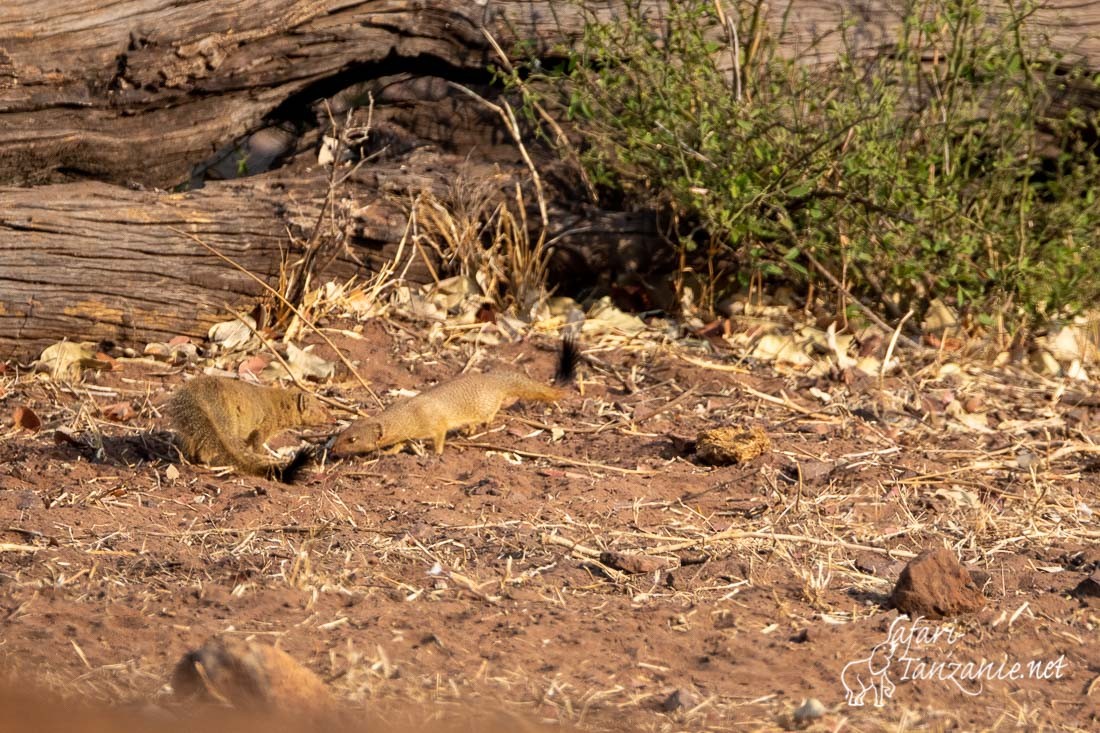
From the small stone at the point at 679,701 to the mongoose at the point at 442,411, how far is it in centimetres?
221

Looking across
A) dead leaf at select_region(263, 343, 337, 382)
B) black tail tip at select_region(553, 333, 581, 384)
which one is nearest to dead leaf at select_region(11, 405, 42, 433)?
dead leaf at select_region(263, 343, 337, 382)

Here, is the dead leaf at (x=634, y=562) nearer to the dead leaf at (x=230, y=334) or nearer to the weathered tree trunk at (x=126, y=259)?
the dead leaf at (x=230, y=334)

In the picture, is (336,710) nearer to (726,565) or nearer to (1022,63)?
(726,565)

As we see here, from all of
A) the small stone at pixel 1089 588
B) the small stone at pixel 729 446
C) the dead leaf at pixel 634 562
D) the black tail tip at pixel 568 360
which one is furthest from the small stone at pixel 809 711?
the black tail tip at pixel 568 360

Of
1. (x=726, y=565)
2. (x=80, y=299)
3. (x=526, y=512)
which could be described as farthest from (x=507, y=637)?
(x=80, y=299)

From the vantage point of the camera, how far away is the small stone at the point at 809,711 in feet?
8.30

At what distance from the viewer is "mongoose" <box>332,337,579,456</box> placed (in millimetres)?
4594

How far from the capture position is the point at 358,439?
15.0ft

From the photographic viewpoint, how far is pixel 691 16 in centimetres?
557

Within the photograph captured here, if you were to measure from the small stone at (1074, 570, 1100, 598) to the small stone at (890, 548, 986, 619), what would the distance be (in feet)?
1.12

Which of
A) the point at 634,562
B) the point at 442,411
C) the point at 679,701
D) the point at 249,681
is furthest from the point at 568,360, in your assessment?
the point at 249,681

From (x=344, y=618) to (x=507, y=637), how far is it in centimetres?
41

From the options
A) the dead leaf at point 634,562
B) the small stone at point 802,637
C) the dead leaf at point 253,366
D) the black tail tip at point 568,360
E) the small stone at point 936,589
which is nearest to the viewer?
the small stone at point 802,637

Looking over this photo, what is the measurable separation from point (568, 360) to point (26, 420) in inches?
88.0
